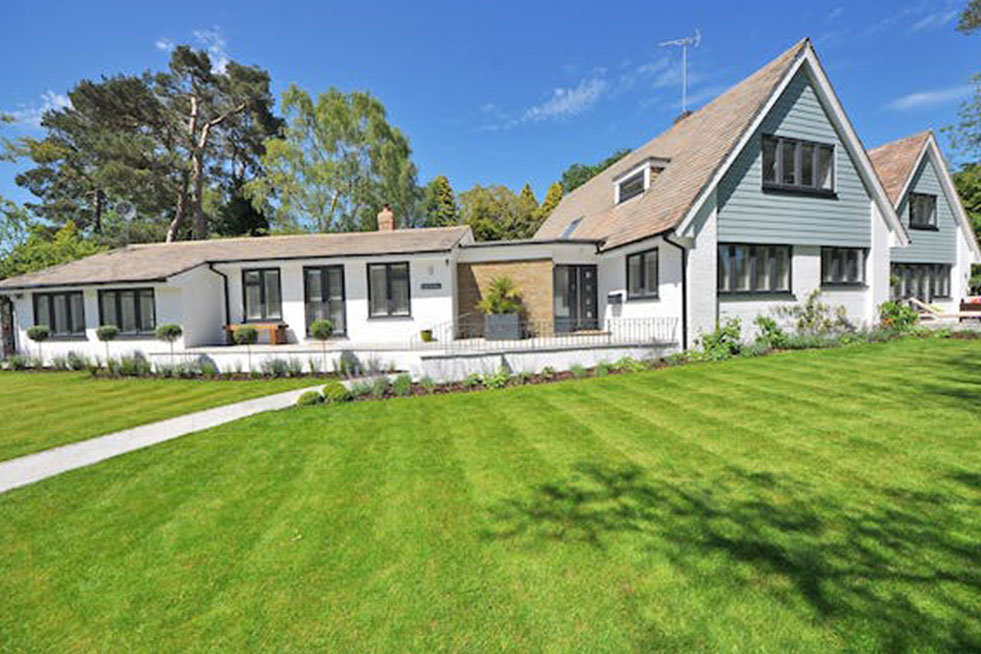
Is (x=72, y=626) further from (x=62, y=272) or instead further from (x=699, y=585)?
(x=62, y=272)

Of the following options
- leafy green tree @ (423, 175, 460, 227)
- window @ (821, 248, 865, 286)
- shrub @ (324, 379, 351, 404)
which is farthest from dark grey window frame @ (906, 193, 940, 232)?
leafy green tree @ (423, 175, 460, 227)

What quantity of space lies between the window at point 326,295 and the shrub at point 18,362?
10868mm

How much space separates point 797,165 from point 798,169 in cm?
13

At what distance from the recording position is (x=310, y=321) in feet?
54.6

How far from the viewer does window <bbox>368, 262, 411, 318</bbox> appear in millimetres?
16328

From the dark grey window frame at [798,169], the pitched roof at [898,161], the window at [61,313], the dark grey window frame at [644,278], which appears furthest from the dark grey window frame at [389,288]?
the pitched roof at [898,161]

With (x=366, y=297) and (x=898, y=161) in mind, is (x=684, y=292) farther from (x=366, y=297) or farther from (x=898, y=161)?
(x=898, y=161)

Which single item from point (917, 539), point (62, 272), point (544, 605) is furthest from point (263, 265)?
point (917, 539)

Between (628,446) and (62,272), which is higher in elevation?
(62,272)

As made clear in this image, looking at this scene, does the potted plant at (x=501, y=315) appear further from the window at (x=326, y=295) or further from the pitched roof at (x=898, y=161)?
the pitched roof at (x=898, y=161)

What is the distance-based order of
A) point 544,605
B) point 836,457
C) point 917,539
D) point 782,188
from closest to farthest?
point 544,605
point 917,539
point 836,457
point 782,188

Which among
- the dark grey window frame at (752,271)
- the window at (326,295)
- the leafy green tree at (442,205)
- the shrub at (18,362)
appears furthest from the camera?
the leafy green tree at (442,205)

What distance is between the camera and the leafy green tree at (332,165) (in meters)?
31.4

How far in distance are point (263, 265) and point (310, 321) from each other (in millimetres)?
2829
